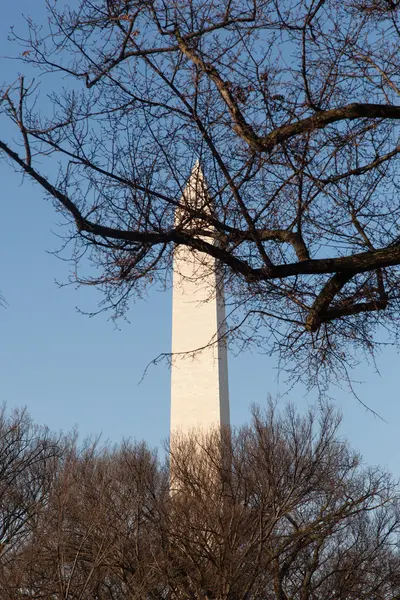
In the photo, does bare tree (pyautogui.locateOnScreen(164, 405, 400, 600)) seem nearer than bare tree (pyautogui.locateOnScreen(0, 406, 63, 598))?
Yes

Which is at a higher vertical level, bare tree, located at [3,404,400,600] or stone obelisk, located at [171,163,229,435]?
stone obelisk, located at [171,163,229,435]

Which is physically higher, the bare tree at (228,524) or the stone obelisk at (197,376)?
the stone obelisk at (197,376)

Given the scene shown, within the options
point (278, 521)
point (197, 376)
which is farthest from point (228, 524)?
point (197, 376)

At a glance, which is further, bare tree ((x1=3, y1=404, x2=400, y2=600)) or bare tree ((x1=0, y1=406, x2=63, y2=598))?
bare tree ((x1=0, y1=406, x2=63, y2=598))

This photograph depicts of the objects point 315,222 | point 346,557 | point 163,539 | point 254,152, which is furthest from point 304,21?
point 346,557

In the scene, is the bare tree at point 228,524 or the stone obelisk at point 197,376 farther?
the stone obelisk at point 197,376

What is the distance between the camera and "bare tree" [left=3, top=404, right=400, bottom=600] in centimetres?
1538

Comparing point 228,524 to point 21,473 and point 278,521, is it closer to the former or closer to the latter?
point 278,521

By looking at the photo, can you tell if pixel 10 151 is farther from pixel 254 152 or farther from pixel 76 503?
pixel 76 503

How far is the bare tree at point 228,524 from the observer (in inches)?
605

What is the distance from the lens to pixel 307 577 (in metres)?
18.1

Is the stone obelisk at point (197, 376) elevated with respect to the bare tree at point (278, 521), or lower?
elevated

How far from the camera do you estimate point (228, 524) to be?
16.3m

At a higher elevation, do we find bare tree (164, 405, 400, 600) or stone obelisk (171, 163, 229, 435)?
stone obelisk (171, 163, 229, 435)
